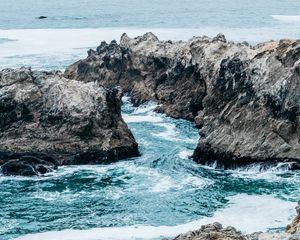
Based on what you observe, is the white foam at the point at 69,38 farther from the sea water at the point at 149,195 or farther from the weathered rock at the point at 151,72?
the sea water at the point at 149,195

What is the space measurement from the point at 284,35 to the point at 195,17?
51.4 meters

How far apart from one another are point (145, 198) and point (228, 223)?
6484 millimetres

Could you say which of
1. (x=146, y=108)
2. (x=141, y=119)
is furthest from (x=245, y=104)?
(x=146, y=108)

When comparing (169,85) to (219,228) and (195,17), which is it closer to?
(219,228)

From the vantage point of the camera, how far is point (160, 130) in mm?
59312

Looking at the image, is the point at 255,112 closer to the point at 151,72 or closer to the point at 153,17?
the point at 151,72

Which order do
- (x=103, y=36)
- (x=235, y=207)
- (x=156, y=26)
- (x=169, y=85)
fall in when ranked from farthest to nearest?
1. (x=156, y=26)
2. (x=103, y=36)
3. (x=169, y=85)
4. (x=235, y=207)

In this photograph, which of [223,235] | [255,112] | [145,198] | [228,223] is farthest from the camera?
[255,112]

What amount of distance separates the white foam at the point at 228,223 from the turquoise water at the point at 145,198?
5cm

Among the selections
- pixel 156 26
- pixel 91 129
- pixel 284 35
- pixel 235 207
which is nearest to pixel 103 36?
pixel 156 26

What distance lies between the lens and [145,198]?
135 feet

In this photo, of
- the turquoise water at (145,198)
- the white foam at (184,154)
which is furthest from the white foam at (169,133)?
the turquoise water at (145,198)

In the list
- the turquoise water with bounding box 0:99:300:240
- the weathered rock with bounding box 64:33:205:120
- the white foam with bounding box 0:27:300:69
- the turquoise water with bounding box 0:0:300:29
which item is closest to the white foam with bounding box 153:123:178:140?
the weathered rock with bounding box 64:33:205:120

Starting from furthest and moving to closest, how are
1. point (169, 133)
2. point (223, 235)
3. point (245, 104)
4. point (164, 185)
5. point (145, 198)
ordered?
point (169, 133), point (245, 104), point (164, 185), point (145, 198), point (223, 235)
